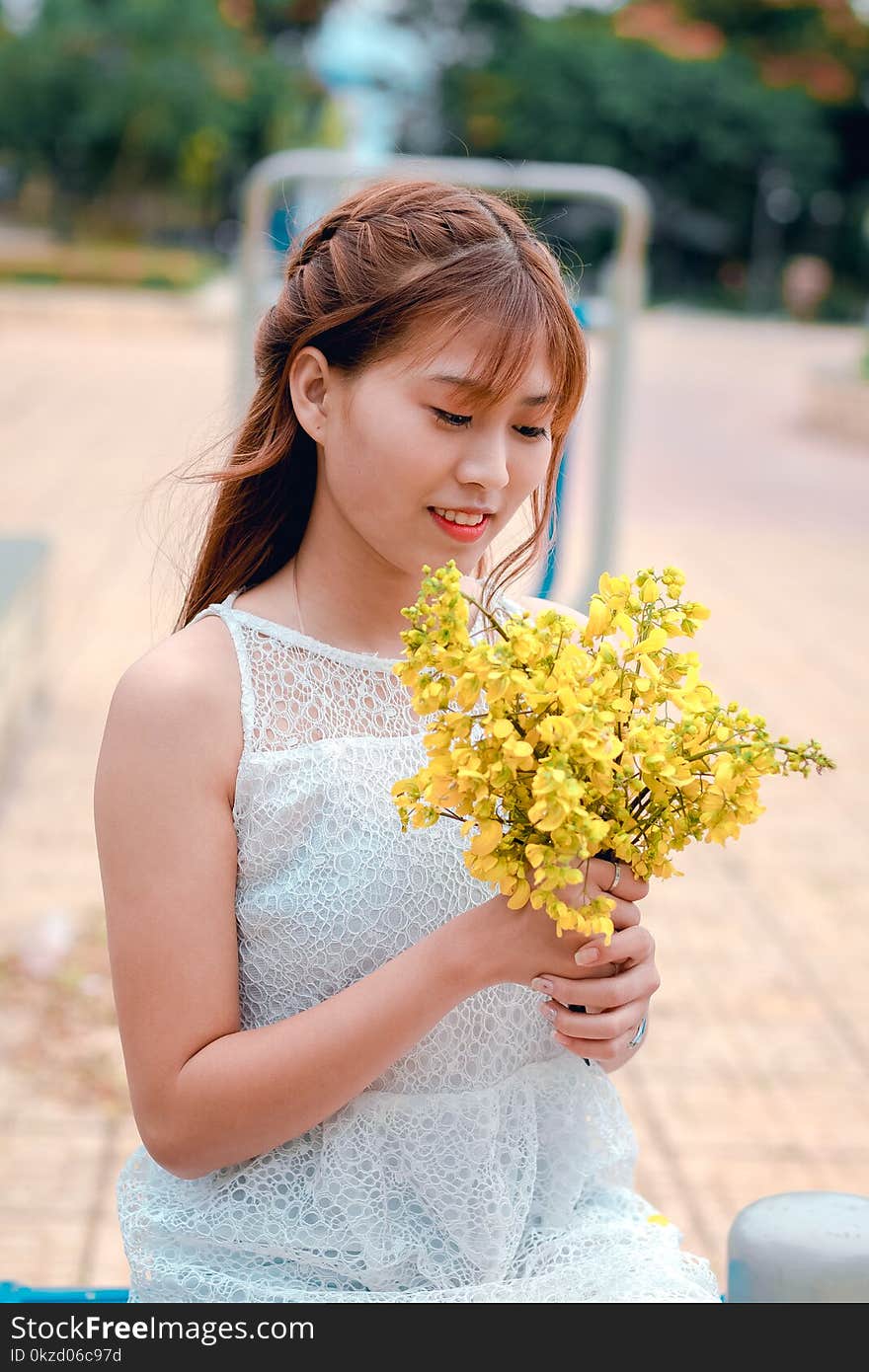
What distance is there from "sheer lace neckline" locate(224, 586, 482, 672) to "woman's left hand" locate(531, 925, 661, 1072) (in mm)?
355

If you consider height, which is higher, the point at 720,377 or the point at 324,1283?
the point at 324,1283

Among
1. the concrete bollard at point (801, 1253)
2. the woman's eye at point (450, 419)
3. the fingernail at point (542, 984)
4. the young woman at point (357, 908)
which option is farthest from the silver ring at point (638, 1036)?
the woman's eye at point (450, 419)

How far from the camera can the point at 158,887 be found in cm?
144

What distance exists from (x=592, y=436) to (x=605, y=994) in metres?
14.8

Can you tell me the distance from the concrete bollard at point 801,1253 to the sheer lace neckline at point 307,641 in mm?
698

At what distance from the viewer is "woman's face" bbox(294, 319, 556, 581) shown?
1484 mm

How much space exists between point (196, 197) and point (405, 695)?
3967cm

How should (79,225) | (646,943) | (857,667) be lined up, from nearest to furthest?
(646,943) < (857,667) < (79,225)

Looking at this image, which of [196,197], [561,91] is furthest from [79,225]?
[561,91]

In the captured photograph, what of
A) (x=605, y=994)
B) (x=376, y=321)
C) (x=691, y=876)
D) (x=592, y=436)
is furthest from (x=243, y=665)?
(x=592, y=436)

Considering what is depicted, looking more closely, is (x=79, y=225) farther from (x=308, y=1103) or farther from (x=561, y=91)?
(x=308, y=1103)

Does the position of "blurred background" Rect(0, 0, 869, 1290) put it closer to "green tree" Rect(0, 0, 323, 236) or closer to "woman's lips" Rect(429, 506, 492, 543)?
"green tree" Rect(0, 0, 323, 236)

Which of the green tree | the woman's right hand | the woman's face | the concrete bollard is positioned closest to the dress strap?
the woman's face

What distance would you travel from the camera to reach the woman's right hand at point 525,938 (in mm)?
1363
